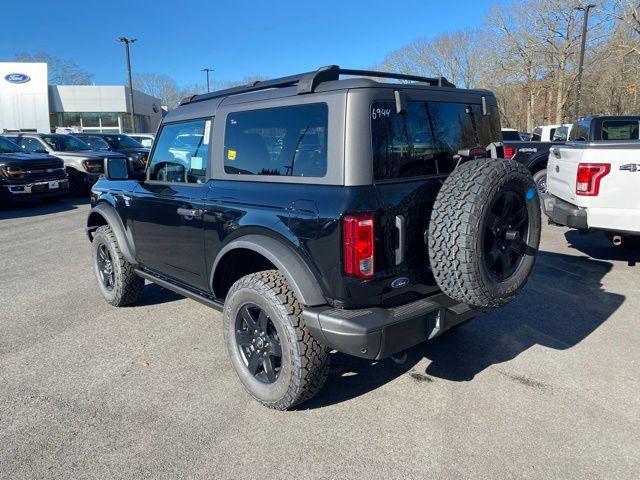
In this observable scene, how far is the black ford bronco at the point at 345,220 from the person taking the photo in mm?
2596

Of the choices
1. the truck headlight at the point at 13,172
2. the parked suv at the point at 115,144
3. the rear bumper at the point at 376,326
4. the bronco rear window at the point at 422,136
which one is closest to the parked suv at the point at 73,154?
the parked suv at the point at 115,144

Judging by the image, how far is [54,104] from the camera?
1714 inches

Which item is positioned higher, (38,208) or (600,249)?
(38,208)

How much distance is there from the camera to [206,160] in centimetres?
356

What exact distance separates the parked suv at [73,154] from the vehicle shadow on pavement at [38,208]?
624 millimetres

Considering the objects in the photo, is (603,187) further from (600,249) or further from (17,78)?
(17,78)

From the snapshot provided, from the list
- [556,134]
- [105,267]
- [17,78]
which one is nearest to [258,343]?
[105,267]

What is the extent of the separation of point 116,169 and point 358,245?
3.03 metres

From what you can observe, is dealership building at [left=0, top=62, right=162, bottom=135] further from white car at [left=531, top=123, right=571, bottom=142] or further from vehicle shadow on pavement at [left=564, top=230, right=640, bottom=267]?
vehicle shadow on pavement at [left=564, top=230, right=640, bottom=267]

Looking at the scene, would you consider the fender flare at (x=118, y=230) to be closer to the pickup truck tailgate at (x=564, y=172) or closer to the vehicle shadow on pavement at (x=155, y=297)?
the vehicle shadow on pavement at (x=155, y=297)

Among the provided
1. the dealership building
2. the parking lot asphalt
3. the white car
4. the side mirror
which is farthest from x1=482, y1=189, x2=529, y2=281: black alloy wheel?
the dealership building

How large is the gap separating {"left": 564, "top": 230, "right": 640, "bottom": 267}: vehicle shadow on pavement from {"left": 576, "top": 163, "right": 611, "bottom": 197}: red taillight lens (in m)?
0.96

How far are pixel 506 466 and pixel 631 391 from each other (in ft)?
4.37

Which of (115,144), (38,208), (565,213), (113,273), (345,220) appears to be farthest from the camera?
(115,144)
